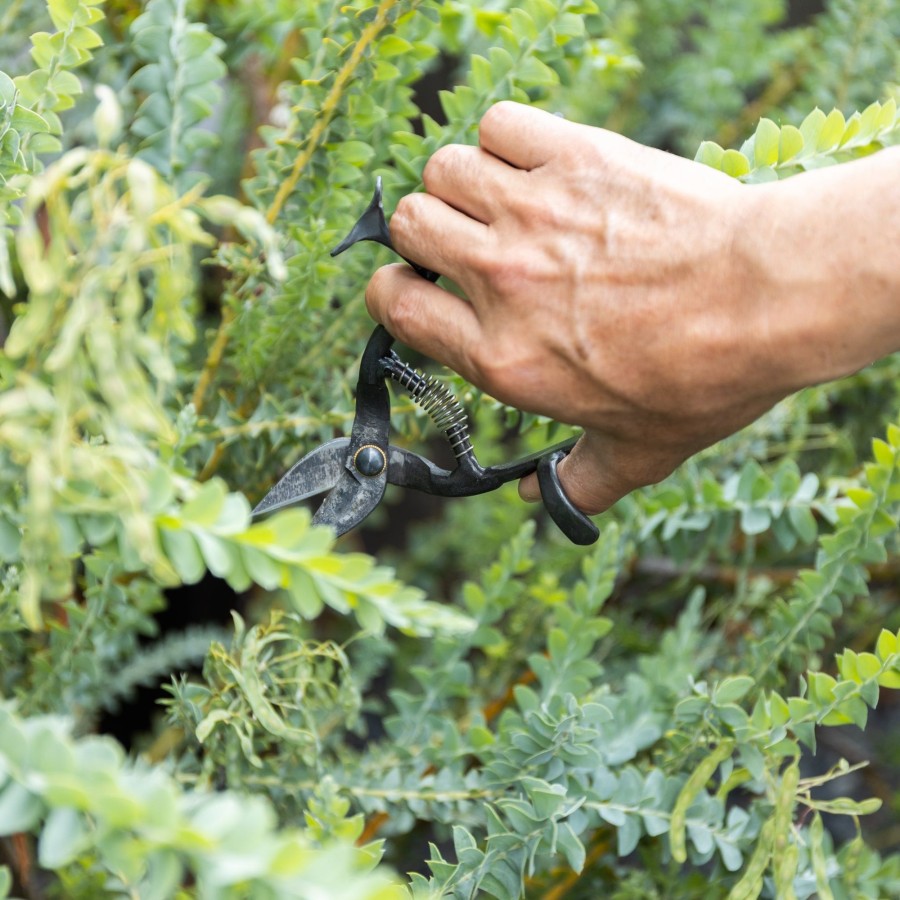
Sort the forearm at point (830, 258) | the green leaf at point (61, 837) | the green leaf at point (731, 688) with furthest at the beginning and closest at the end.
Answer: the green leaf at point (731, 688), the forearm at point (830, 258), the green leaf at point (61, 837)

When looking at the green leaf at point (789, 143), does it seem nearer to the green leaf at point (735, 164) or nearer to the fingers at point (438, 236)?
the green leaf at point (735, 164)

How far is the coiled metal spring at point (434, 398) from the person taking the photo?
409 millimetres

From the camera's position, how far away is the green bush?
0.79 ft

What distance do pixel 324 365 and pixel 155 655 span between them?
24cm

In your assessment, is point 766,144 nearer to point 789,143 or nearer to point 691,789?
point 789,143

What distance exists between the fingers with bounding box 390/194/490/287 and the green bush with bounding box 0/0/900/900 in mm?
70

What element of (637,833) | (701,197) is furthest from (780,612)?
(701,197)


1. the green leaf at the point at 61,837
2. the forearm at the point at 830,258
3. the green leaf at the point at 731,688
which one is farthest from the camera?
the green leaf at the point at 731,688

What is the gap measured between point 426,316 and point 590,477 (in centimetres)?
9

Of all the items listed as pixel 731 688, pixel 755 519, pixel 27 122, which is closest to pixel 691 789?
pixel 731 688

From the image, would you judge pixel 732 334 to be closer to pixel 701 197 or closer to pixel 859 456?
pixel 701 197

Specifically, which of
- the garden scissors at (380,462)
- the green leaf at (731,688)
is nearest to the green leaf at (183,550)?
the garden scissors at (380,462)

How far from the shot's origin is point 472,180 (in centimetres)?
39

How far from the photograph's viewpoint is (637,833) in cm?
45
